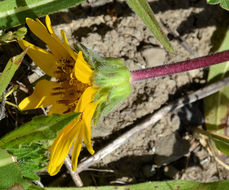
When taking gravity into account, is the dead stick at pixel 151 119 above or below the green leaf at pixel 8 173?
below

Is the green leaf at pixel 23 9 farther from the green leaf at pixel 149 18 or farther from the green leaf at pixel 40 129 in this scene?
the green leaf at pixel 40 129

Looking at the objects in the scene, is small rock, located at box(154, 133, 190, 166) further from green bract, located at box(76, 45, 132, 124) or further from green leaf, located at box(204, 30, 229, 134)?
green bract, located at box(76, 45, 132, 124)

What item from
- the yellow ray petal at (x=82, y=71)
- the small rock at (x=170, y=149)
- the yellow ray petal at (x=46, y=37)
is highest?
the yellow ray petal at (x=46, y=37)

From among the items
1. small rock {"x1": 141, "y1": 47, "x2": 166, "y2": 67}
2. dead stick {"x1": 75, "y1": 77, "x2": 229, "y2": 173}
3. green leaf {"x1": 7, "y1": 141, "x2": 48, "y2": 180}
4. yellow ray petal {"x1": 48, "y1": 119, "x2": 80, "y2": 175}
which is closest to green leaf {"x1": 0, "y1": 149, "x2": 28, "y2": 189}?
green leaf {"x1": 7, "y1": 141, "x2": 48, "y2": 180}

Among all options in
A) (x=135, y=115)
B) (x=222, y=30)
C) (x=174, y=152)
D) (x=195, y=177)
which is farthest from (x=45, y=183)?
(x=222, y=30)

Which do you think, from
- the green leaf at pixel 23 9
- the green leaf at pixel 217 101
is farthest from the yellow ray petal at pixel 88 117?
the green leaf at pixel 217 101

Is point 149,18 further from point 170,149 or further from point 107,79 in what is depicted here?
point 170,149

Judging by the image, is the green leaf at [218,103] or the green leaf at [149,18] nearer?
the green leaf at [149,18]

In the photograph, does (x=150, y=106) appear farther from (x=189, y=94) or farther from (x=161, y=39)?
(x=161, y=39)
